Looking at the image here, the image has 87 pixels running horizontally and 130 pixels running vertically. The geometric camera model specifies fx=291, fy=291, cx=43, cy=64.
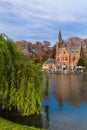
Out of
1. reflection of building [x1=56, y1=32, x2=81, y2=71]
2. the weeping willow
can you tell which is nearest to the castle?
reflection of building [x1=56, y1=32, x2=81, y2=71]

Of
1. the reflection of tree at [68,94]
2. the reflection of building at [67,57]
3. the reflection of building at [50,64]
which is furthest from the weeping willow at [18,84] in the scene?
the reflection of building at [67,57]

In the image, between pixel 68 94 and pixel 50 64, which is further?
pixel 50 64

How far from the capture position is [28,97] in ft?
56.8

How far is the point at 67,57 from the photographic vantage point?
358ft

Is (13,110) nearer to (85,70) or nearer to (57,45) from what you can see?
(85,70)

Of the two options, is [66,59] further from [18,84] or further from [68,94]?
[18,84]

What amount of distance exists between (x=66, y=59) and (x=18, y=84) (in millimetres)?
92265

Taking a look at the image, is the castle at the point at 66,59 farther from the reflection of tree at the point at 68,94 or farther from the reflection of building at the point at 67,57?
the reflection of tree at the point at 68,94

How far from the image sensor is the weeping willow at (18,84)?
Answer: 1727 centimetres

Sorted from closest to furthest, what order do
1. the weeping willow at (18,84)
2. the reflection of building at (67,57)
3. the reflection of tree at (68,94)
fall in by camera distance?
the weeping willow at (18,84), the reflection of tree at (68,94), the reflection of building at (67,57)

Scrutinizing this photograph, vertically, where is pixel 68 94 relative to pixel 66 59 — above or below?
below

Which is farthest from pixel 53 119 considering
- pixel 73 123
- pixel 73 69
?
pixel 73 69

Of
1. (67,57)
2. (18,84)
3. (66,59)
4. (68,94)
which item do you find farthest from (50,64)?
(18,84)

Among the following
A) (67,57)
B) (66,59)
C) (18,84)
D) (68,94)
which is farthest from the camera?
(66,59)
